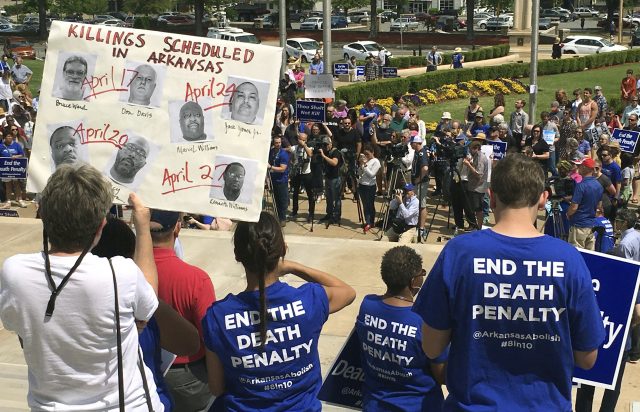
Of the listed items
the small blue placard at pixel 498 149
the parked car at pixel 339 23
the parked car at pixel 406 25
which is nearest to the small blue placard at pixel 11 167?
the small blue placard at pixel 498 149

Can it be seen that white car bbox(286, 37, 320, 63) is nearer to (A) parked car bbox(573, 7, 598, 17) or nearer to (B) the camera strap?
(A) parked car bbox(573, 7, 598, 17)

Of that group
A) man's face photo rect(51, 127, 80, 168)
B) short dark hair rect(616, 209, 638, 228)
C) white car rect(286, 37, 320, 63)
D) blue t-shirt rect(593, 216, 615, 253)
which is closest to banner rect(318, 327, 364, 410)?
man's face photo rect(51, 127, 80, 168)

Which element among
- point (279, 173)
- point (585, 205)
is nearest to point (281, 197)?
point (279, 173)

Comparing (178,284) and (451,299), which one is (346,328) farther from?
(451,299)

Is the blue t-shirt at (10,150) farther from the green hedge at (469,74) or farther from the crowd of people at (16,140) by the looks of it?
the green hedge at (469,74)

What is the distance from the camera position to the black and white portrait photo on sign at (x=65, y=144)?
4793 mm

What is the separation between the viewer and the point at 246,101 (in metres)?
4.67

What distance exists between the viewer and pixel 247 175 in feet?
15.1

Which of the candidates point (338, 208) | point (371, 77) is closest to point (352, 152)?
Answer: point (338, 208)

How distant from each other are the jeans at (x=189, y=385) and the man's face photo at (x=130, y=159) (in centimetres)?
98

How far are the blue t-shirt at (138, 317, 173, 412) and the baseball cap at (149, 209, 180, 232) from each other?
0.67 metres

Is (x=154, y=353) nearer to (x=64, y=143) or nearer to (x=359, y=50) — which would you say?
(x=64, y=143)

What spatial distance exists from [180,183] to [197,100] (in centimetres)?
42

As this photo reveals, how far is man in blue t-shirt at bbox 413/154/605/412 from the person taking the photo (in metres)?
3.31
